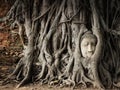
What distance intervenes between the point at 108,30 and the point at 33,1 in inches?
82.0

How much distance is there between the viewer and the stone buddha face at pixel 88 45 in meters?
6.62

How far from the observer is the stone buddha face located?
6.62m

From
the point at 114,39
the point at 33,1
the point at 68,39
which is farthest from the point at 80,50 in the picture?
the point at 33,1

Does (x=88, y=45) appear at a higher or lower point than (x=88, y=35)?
lower

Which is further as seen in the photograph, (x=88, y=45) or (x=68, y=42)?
(x=68, y=42)

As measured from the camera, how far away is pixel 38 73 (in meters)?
6.92

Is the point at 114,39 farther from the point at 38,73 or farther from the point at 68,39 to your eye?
the point at 38,73

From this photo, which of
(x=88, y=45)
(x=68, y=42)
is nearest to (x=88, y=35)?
(x=88, y=45)

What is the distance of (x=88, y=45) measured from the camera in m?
6.65

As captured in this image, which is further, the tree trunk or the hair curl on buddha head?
the hair curl on buddha head

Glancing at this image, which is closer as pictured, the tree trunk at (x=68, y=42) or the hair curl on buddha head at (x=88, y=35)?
the tree trunk at (x=68, y=42)

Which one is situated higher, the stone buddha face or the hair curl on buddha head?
the hair curl on buddha head

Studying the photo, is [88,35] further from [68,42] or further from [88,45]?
[68,42]

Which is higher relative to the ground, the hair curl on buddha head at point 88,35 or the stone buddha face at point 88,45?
the hair curl on buddha head at point 88,35
